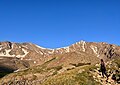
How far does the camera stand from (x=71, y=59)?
95.7 metres

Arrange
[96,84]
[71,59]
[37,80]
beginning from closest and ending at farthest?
[96,84], [37,80], [71,59]

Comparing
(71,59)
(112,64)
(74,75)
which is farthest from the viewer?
(71,59)

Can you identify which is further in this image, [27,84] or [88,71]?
[27,84]

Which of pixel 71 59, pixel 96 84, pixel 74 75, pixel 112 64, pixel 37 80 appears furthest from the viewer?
pixel 71 59

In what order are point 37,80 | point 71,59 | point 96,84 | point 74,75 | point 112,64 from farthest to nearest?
point 71,59 < point 37,80 < point 112,64 < point 74,75 < point 96,84

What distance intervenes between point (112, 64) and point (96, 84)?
47.1 ft

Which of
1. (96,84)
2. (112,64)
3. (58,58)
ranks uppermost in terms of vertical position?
(58,58)

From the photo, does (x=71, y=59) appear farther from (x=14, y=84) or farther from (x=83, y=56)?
(x=14, y=84)

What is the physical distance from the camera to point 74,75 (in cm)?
5119

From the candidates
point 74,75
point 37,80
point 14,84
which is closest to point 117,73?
point 74,75

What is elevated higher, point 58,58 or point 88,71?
point 58,58

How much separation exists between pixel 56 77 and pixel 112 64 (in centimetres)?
1510

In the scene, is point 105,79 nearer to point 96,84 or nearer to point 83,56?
point 96,84

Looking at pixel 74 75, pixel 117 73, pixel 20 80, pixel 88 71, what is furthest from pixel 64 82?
pixel 20 80
